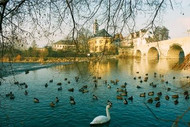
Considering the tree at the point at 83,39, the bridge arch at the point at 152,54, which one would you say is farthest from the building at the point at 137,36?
the bridge arch at the point at 152,54

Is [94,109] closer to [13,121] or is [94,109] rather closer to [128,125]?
[128,125]

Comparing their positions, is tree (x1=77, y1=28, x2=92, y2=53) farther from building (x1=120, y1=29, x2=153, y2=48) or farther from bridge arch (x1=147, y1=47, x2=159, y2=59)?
bridge arch (x1=147, y1=47, x2=159, y2=59)

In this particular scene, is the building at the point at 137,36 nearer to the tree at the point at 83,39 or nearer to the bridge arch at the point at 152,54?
the tree at the point at 83,39

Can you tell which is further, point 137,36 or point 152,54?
point 152,54

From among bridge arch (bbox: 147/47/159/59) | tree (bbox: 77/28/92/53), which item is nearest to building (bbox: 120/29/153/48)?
tree (bbox: 77/28/92/53)

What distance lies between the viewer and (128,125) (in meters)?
8.48

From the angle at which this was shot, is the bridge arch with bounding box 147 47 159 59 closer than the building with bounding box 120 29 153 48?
No

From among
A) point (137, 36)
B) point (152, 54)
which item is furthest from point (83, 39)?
point (152, 54)

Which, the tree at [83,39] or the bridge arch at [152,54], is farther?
the bridge arch at [152,54]

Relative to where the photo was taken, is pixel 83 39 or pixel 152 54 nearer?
pixel 83 39

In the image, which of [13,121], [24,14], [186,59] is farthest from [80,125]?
[186,59]

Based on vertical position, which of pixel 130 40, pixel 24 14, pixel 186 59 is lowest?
pixel 186 59

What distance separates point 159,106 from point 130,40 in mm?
8607

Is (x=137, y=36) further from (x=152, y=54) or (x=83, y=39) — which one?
(x=152, y=54)
